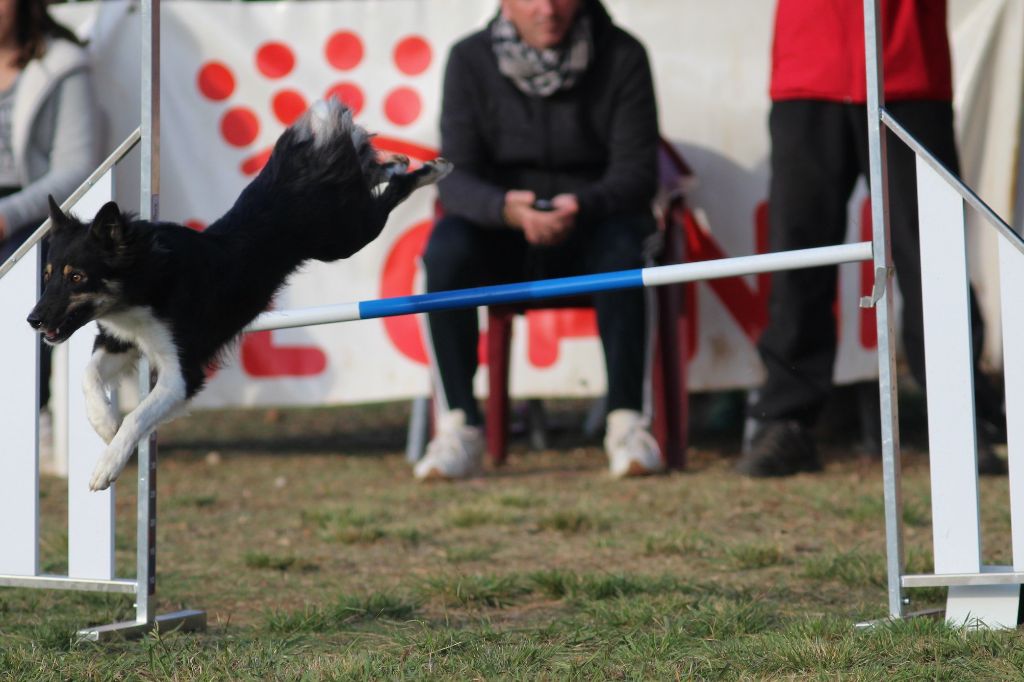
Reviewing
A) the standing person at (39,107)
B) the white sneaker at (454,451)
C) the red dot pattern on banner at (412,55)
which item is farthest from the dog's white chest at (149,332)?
the red dot pattern on banner at (412,55)

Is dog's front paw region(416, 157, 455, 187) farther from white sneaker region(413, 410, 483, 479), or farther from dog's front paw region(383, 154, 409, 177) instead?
white sneaker region(413, 410, 483, 479)

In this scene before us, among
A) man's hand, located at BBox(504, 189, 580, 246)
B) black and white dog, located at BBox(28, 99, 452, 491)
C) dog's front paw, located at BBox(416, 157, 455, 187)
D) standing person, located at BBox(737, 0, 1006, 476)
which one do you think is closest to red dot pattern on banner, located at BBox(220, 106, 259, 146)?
man's hand, located at BBox(504, 189, 580, 246)

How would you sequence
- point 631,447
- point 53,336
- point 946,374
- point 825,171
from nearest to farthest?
point 53,336
point 946,374
point 825,171
point 631,447

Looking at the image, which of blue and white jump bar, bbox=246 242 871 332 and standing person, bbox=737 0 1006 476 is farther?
standing person, bbox=737 0 1006 476

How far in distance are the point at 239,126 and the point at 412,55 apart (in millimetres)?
818

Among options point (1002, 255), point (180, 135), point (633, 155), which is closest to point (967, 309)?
point (1002, 255)

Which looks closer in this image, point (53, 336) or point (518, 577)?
point (53, 336)

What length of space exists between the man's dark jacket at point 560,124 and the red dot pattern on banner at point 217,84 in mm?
1196

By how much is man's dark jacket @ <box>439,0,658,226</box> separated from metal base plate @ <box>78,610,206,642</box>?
2.34 metres

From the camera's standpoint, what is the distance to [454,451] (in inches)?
187

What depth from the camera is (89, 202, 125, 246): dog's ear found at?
7.20ft

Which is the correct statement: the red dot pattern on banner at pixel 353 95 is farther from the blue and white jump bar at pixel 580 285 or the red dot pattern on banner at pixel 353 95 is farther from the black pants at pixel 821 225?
the blue and white jump bar at pixel 580 285

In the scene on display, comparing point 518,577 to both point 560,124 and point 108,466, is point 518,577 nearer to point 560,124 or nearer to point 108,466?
point 108,466

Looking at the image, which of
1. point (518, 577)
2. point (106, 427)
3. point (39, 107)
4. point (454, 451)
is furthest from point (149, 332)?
point (39, 107)
